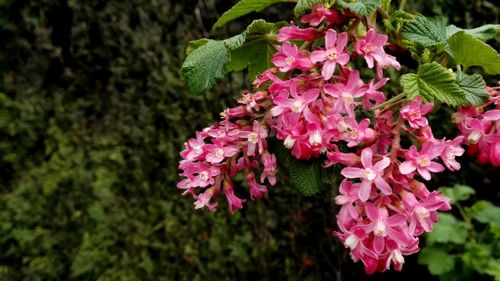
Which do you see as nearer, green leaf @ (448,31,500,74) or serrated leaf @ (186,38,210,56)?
green leaf @ (448,31,500,74)

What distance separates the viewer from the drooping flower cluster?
50cm

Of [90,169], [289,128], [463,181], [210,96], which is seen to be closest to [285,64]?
[289,128]

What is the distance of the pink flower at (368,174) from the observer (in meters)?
0.49

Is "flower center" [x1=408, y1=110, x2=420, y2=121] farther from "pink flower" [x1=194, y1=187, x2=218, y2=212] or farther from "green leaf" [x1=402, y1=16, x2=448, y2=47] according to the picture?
"pink flower" [x1=194, y1=187, x2=218, y2=212]

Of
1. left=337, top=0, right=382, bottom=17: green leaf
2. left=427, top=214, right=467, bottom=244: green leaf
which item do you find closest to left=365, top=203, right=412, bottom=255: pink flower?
left=337, top=0, right=382, bottom=17: green leaf

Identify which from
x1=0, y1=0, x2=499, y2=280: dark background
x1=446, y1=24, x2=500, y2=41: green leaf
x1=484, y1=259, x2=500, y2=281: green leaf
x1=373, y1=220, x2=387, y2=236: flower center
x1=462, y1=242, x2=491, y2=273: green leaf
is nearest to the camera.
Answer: x1=373, y1=220, x2=387, y2=236: flower center

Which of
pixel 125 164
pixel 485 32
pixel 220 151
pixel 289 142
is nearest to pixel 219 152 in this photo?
pixel 220 151

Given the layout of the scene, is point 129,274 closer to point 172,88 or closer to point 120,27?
point 172,88

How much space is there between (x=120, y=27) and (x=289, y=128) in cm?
168

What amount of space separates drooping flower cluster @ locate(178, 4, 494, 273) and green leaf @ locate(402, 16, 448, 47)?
0.05m

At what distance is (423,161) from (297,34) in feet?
0.62

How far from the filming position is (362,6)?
537 mm

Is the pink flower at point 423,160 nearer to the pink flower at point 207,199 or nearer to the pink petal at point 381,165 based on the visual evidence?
the pink petal at point 381,165

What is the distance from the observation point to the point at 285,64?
0.53 meters
